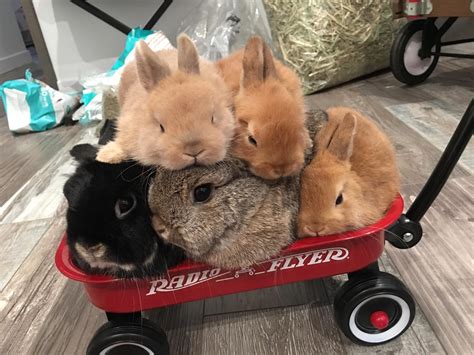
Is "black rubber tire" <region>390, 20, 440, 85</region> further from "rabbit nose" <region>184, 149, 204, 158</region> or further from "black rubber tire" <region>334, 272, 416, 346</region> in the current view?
"rabbit nose" <region>184, 149, 204, 158</region>

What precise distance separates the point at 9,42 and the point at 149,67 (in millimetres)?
3964

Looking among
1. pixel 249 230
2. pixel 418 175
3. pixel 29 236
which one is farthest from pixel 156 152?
pixel 418 175

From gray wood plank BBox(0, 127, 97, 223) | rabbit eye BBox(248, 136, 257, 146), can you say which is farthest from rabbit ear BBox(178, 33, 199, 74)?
gray wood plank BBox(0, 127, 97, 223)

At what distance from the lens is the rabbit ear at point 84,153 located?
0.69 m

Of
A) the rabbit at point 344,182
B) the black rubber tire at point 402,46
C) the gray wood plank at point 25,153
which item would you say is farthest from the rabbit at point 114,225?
the black rubber tire at point 402,46

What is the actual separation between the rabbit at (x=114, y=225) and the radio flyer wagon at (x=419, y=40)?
159 centimetres

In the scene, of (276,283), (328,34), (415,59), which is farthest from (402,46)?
(276,283)

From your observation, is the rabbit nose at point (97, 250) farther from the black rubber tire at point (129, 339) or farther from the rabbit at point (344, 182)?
the rabbit at point (344, 182)

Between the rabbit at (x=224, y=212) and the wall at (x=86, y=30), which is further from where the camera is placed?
the wall at (x=86, y=30)

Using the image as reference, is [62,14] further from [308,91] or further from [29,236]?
[29,236]

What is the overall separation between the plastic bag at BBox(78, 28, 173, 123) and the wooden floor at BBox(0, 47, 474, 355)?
780mm

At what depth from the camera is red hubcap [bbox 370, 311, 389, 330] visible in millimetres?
738

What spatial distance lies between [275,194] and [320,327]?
32 centimetres

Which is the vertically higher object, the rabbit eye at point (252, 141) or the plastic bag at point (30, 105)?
the rabbit eye at point (252, 141)
